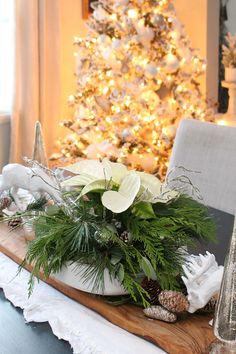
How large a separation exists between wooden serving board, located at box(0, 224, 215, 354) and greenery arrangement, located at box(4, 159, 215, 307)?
3cm

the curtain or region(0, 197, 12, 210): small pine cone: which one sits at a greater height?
the curtain

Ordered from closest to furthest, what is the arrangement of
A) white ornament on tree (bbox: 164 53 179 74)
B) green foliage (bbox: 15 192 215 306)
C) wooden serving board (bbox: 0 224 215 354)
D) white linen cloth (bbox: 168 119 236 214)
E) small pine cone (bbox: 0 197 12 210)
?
wooden serving board (bbox: 0 224 215 354) < green foliage (bbox: 15 192 215 306) < small pine cone (bbox: 0 197 12 210) < white linen cloth (bbox: 168 119 236 214) < white ornament on tree (bbox: 164 53 179 74)

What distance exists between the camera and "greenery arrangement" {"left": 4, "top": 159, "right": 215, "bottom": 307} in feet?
3.04

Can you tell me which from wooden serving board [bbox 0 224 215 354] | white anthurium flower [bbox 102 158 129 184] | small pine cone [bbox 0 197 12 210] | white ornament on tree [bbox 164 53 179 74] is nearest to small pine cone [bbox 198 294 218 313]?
wooden serving board [bbox 0 224 215 354]

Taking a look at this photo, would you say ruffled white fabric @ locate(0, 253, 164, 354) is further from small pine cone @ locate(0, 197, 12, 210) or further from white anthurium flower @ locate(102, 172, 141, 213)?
small pine cone @ locate(0, 197, 12, 210)

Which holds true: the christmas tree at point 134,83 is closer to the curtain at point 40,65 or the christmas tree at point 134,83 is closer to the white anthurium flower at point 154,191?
the curtain at point 40,65

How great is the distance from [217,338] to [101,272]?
23 cm

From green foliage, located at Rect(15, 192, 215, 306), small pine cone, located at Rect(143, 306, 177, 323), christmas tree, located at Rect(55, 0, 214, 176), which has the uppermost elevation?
christmas tree, located at Rect(55, 0, 214, 176)

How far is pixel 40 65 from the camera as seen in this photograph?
128 inches

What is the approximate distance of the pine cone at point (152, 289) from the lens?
0.93m

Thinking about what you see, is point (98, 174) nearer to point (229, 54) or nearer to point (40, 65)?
point (40, 65)

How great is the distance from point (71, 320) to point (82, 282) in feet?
0.24

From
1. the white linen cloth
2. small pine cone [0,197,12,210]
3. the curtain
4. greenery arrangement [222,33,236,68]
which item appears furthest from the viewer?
greenery arrangement [222,33,236,68]

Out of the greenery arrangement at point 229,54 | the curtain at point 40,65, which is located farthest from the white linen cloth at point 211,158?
the greenery arrangement at point 229,54
